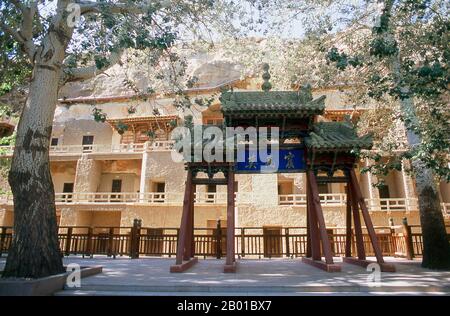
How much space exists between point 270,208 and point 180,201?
679 cm

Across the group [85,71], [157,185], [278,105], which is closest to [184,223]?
[278,105]

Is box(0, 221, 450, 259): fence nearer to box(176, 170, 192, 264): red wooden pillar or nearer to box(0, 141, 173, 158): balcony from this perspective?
box(176, 170, 192, 264): red wooden pillar

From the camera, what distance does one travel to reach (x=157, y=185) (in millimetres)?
26469

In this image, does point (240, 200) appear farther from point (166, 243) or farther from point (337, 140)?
point (337, 140)

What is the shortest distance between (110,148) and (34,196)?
71.4ft

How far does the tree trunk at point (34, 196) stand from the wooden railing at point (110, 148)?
17.3 m

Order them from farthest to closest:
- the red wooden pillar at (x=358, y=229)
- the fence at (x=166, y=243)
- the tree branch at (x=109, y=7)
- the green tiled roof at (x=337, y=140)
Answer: the fence at (x=166, y=243) → the red wooden pillar at (x=358, y=229) → the green tiled roof at (x=337, y=140) → the tree branch at (x=109, y=7)

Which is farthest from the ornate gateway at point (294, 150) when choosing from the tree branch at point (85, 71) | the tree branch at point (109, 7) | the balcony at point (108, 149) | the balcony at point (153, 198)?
the balcony at point (108, 149)

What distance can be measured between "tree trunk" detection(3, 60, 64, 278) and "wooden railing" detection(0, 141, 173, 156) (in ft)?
56.7

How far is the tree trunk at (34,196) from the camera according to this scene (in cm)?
636

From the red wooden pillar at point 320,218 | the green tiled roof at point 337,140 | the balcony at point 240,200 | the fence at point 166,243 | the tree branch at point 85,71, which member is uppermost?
the tree branch at point 85,71

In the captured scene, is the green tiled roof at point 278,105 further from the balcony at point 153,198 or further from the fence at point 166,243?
the balcony at point 153,198

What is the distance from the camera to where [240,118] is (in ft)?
30.4
